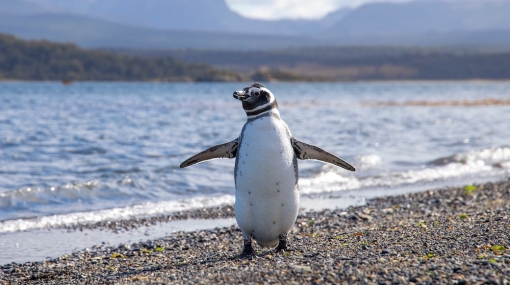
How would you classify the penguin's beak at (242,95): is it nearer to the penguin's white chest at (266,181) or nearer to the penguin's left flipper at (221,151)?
the penguin's white chest at (266,181)

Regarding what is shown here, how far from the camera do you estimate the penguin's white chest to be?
5.96 meters

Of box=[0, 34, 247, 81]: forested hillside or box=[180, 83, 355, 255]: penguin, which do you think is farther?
box=[0, 34, 247, 81]: forested hillside

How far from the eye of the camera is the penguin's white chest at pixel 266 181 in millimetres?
5965

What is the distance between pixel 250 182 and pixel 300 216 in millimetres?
3076

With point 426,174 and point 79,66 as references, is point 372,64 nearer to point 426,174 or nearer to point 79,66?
point 79,66

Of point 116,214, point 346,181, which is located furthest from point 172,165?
point 116,214

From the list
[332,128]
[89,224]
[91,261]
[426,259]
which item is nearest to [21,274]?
[91,261]

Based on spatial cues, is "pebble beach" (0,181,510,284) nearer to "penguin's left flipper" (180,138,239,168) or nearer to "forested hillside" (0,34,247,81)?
"penguin's left flipper" (180,138,239,168)

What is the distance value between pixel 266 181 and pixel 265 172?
9cm

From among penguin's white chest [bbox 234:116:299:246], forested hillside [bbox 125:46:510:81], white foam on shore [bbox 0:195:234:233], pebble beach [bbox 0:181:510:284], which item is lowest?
forested hillside [bbox 125:46:510:81]

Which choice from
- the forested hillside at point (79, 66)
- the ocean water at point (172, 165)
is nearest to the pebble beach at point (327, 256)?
the ocean water at point (172, 165)

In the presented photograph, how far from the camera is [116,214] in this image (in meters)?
9.41

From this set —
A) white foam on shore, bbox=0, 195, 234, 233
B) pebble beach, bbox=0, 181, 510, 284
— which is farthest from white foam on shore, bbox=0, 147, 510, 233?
pebble beach, bbox=0, 181, 510, 284

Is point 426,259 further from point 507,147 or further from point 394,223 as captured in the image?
point 507,147
